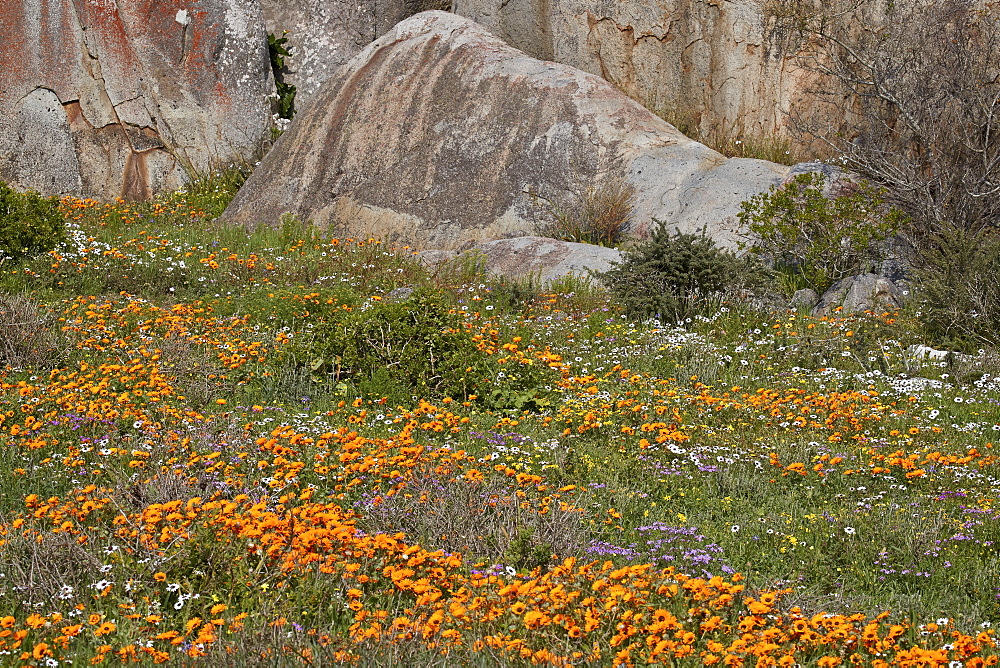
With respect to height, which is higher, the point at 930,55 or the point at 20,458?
the point at 930,55

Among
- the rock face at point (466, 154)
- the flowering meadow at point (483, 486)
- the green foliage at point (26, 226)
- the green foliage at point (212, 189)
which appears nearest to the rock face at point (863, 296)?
the flowering meadow at point (483, 486)

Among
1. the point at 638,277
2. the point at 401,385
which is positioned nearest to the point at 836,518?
the point at 401,385

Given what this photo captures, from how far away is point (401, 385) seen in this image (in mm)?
7230

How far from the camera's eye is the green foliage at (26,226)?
10.2 m

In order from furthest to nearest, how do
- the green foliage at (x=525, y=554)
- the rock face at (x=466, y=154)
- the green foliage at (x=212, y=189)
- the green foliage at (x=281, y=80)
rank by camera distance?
the green foliage at (x=281, y=80) → the green foliage at (x=212, y=189) → the rock face at (x=466, y=154) → the green foliage at (x=525, y=554)

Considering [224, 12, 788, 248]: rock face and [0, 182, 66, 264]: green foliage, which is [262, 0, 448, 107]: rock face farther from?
[0, 182, 66, 264]: green foliage

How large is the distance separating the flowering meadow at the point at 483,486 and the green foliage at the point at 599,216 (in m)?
2.59

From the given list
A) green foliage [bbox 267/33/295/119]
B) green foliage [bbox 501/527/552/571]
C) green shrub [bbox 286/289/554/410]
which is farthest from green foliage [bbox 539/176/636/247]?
green foliage [bbox 501/527/552/571]

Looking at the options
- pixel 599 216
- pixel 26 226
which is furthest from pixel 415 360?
pixel 599 216

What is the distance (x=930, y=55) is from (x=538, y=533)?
32.2 feet

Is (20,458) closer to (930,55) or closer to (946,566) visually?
(946,566)

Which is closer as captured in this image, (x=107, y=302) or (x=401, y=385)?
(x=401, y=385)

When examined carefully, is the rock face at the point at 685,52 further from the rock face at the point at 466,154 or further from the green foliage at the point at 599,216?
the green foliage at the point at 599,216

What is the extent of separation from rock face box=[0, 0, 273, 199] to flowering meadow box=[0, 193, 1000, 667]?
6843 millimetres
